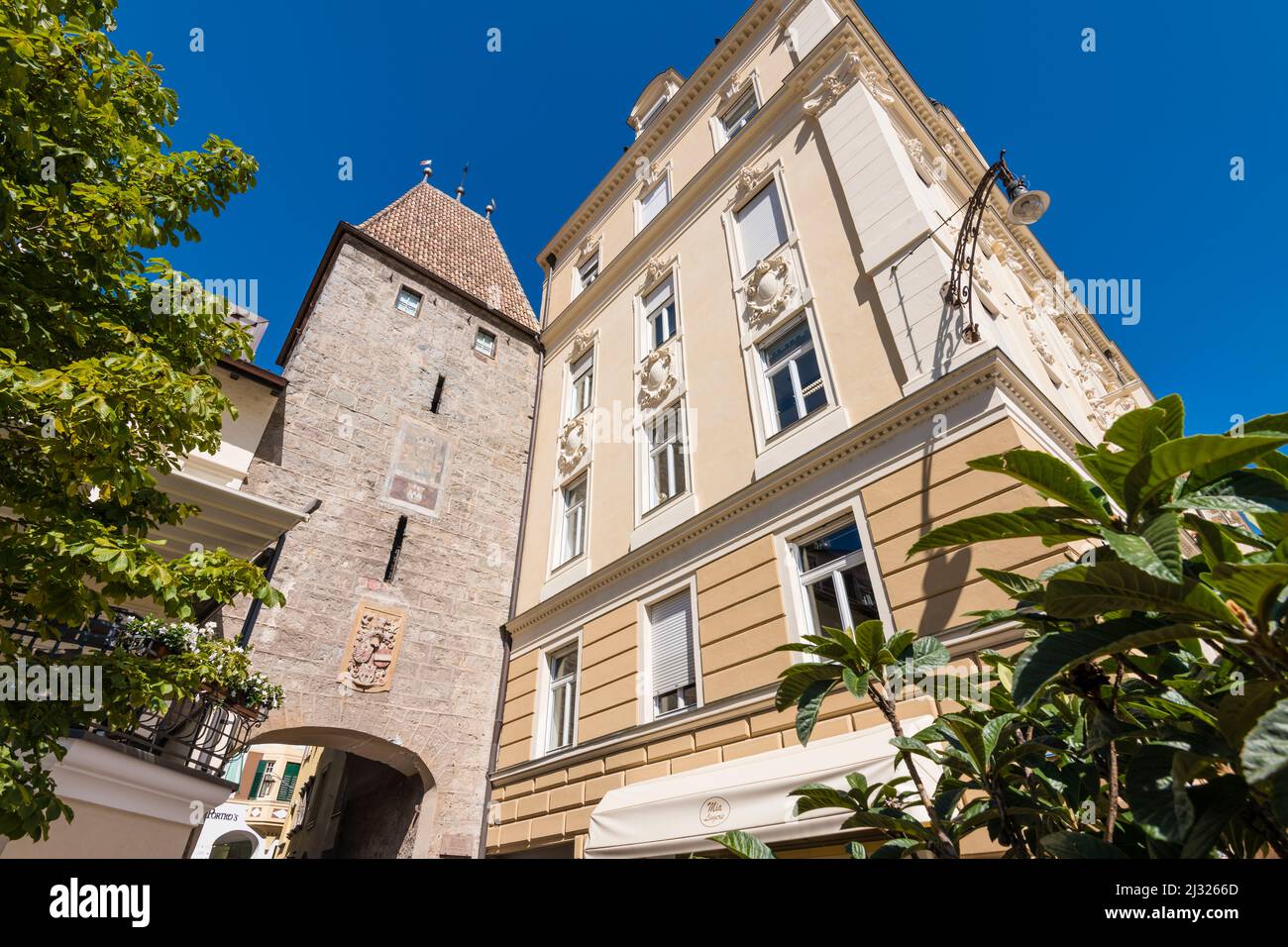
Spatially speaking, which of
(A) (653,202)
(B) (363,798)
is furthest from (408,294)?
(B) (363,798)

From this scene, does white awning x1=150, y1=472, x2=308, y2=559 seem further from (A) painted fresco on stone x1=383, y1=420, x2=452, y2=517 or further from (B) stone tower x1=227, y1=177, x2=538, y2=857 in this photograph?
(A) painted fresco on stone x1=383, y1=420, x2=452, y2=517

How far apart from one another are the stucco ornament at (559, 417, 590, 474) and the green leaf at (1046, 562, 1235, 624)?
1286 cm

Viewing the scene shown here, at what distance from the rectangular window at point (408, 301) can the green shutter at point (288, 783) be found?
30.3 meters

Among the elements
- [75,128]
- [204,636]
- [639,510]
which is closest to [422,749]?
[204,636]

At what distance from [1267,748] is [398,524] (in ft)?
44.7

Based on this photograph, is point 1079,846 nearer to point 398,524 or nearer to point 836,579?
point 836,579

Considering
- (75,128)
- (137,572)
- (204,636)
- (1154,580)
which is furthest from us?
(204,636)

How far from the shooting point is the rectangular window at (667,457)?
38.9ft

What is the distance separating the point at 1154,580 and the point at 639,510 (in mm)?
10544

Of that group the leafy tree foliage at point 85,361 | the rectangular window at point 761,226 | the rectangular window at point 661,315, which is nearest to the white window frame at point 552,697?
the rectangular window at point 661,315

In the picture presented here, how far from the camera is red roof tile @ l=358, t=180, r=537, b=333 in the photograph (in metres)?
18.2

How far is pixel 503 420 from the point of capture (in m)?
16.5
